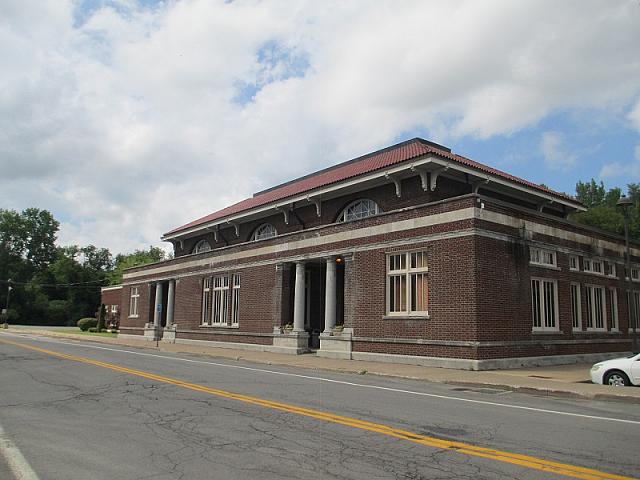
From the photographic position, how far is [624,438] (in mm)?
7340

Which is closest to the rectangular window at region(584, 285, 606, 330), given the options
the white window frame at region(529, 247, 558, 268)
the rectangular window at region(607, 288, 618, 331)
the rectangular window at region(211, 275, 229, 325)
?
the rectangular window at region(607, 288, 618, 331)

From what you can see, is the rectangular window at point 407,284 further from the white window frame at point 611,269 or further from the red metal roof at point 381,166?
the white window frame at point 611,269

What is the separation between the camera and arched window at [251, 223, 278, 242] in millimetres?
31344

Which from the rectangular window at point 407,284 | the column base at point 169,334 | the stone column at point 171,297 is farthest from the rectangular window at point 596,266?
the stone column at point 171,297

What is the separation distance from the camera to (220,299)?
3081 cm

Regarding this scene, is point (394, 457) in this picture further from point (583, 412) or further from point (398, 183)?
point (398, 183)

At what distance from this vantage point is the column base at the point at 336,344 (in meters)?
21.5

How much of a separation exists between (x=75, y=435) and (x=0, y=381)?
7218 millimetres

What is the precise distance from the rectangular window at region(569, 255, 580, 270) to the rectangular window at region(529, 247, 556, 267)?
1.24 metres

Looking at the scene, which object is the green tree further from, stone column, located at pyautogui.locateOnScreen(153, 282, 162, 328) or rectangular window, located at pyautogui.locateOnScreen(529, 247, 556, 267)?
rectangular window, located at pyautogui.locateOnScreen(529, 247, 556, 267)

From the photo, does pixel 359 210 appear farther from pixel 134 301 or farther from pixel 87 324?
pixel 87 324

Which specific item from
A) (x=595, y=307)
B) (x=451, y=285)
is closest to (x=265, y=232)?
(x=451, y=285)

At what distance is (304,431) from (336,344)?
14722 millimetres

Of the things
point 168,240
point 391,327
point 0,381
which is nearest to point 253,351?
point 391,327
